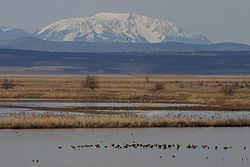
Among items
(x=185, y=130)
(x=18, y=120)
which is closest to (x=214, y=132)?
(x=185, y=130)

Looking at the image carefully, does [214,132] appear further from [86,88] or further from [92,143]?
[86,88]

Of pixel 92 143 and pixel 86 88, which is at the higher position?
pixel 92 143

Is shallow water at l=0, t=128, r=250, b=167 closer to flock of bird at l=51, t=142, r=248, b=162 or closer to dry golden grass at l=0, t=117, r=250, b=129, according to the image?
flock of bird at l=51, t=142, r=248, b=162

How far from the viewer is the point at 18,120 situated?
123 ft

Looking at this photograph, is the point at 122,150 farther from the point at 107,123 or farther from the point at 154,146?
the point at 107,123

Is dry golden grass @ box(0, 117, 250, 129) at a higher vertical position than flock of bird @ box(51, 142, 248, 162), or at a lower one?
lower

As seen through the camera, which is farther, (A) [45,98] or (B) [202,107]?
(A) [45,98]

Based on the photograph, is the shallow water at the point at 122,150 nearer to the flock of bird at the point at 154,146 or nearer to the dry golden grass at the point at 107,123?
the flock of bird at the point at 154,146

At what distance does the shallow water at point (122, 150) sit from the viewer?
86.3ft

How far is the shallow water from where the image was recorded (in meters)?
26.3

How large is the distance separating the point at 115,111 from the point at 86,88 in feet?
115

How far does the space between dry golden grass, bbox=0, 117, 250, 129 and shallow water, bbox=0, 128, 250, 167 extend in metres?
1.28

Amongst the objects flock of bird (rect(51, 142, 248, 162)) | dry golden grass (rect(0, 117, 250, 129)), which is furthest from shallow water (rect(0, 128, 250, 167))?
dry golden grass (rect(0, 117, 250, 129))

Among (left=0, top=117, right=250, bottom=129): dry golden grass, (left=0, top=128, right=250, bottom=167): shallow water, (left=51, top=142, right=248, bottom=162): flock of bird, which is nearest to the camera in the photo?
(left=0, top=128, right=250, bottom=167): shallow water
